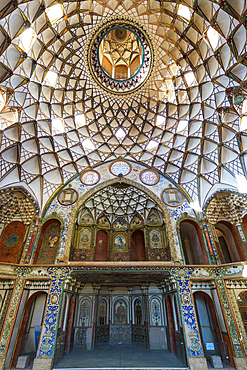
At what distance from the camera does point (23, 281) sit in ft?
38.8

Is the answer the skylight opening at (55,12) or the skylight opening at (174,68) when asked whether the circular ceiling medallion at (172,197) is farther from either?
the skylight opening at (55,12)

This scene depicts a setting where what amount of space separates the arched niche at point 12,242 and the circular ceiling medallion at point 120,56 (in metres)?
13.2

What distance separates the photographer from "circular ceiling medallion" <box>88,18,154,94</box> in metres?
13.0

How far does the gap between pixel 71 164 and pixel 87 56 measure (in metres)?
8.41

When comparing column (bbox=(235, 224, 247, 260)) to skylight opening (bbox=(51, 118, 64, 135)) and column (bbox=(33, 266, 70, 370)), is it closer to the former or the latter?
column (bbox=(33, 266, 70, 370))

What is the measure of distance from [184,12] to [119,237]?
16584mm

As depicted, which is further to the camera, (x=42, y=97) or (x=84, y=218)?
(x=84, y=218)

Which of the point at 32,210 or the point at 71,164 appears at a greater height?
the point at 71,164

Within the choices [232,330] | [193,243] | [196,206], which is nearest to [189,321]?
[232,330]

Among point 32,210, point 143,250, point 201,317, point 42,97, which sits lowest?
point 201,317

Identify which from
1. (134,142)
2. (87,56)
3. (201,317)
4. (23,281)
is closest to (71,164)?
(134,142)

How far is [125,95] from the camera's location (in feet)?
51.8

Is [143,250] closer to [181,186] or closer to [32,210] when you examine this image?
[181,186]

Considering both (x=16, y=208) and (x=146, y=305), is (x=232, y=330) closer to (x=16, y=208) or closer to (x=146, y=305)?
(x=146, y=305)
